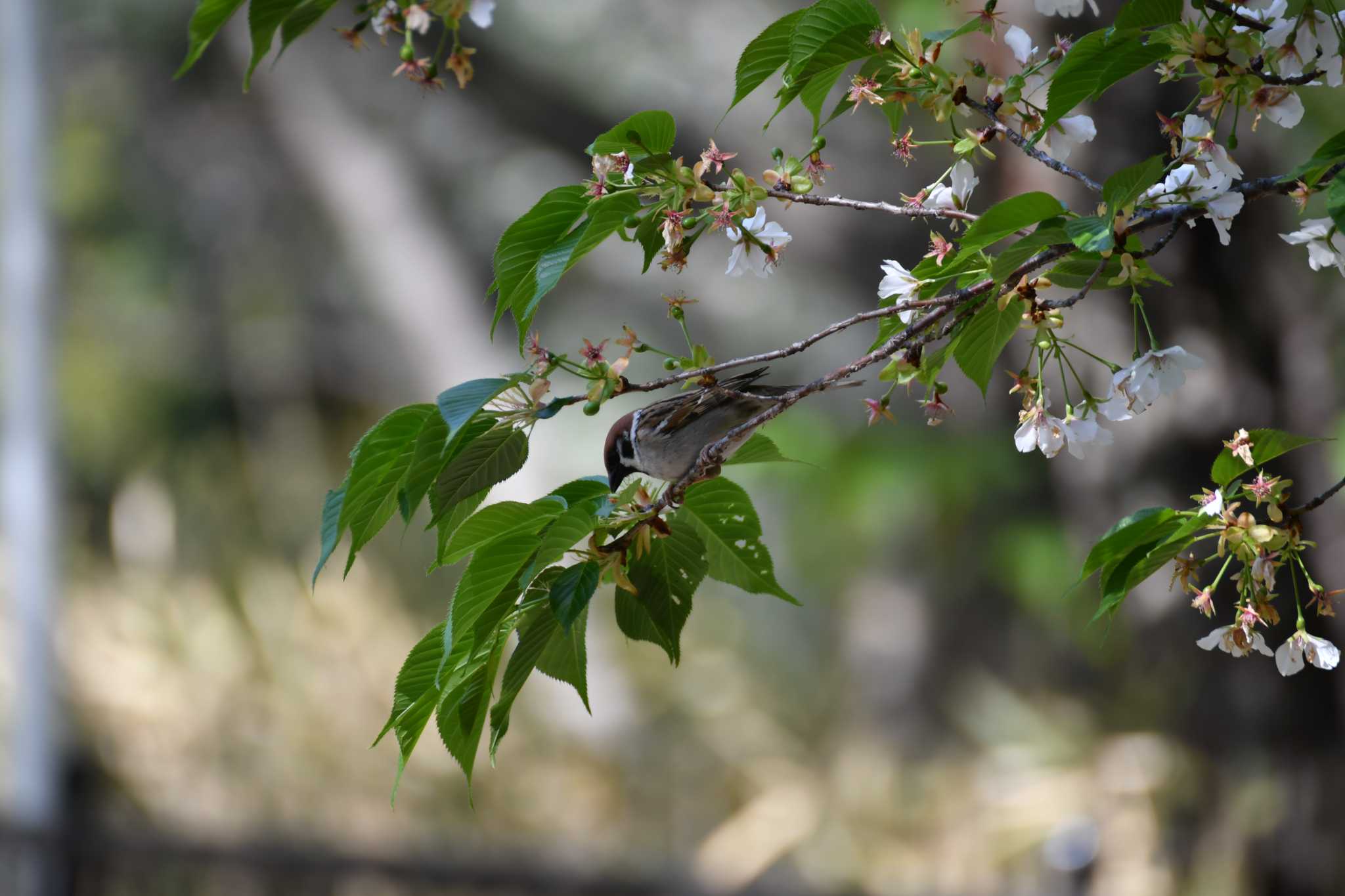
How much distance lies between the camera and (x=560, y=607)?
0.53m

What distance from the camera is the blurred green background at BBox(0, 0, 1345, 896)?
225cm

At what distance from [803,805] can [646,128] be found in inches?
124

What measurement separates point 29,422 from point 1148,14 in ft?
9.76

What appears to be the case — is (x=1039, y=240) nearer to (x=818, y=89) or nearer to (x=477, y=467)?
(x=818, y=89)

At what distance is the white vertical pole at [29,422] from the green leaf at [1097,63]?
2.91 m

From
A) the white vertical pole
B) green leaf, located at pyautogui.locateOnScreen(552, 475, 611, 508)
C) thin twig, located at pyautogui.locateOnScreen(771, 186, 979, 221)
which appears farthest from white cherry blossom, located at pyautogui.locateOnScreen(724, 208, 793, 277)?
the white vertical pole

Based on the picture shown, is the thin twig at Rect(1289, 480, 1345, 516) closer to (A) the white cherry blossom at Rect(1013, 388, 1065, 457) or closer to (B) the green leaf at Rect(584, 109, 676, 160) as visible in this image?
(A) the white cherry blossom at Rect(1013, 388, 1065, 457)

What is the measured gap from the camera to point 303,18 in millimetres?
469

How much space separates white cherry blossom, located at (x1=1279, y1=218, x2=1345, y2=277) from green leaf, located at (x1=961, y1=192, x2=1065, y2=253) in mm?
131

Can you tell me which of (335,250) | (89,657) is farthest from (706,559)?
(335,250)

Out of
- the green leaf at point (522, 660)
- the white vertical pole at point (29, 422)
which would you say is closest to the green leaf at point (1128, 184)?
the green leaf at point (522, 660)

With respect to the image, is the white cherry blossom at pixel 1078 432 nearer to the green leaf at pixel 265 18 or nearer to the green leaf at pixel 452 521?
the green leaf at pixel 452 521

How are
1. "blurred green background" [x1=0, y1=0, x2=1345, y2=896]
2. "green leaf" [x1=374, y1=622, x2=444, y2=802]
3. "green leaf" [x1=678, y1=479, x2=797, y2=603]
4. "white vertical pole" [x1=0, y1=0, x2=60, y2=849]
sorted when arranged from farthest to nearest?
1. "white vertical pole" [x1=0, y1=0, x2=60, y2=849]
2. "blurred green background" [x1=0, y1=0, x2=1345, y2=896]
3. "green leaf" [x1=678, y1=479, x2=797, y2=603]
4. "green leaf" [x1=374, y1=622, x2=444, y2=802]

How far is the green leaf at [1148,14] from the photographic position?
0.51 meters
